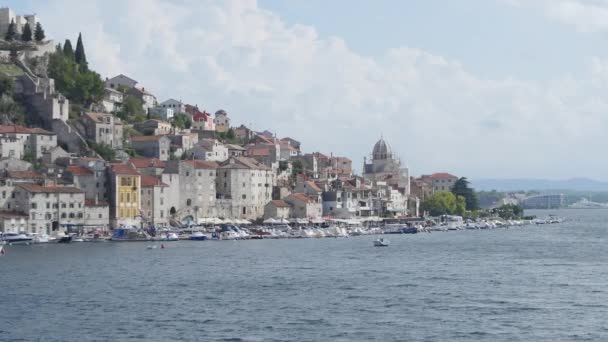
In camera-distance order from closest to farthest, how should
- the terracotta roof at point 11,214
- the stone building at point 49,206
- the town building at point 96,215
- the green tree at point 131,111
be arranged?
the terracotta roof at point 11,214, the stone building at point 49,206, the town building at point 96,215, the green tree at point 131,111

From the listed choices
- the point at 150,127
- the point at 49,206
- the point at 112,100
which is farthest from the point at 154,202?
the point at 112,100

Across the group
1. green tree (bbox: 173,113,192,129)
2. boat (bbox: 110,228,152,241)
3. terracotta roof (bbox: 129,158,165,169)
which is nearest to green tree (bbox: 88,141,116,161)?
terracotta roof (bbox: 129,158,165,169)

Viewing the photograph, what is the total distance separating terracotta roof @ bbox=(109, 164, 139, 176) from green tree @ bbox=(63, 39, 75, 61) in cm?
1818

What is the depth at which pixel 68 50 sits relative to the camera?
106m

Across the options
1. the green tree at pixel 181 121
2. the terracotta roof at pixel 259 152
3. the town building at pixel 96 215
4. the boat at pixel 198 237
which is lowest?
the boat at pixel 198 237

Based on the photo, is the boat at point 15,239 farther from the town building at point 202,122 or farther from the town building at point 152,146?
the town building at point 202,122

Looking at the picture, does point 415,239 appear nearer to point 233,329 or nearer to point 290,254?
point 290,254

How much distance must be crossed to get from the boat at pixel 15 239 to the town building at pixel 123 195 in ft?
33.2

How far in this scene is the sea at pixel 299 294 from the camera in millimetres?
37781

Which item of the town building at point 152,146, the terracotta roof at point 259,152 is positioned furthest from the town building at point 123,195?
the terracotta roof at point 259,152

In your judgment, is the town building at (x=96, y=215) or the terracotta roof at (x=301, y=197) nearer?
the town building at (x=96, y=215)

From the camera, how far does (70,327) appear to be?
38.7m

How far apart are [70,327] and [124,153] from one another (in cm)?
5974

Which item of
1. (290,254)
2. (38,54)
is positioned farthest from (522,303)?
(38,54)
